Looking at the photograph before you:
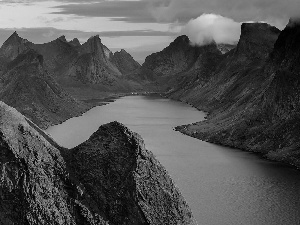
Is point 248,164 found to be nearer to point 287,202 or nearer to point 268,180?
point 268,180

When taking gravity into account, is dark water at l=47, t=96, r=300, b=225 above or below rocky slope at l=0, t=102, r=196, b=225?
below

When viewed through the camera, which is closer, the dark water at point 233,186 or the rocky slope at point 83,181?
the rocky slope at point 83,181

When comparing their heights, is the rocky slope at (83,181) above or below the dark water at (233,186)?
above

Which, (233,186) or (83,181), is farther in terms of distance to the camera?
(233,186)

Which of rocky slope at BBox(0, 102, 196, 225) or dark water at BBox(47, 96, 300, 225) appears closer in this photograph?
rocky slope at BBox(0, 102, 196, 225)

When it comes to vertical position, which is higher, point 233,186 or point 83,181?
point 83,181

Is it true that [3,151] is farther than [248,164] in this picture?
No

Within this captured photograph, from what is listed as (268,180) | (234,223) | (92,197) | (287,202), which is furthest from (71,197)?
(268,180)

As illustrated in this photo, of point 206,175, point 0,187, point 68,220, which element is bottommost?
point 206,175
